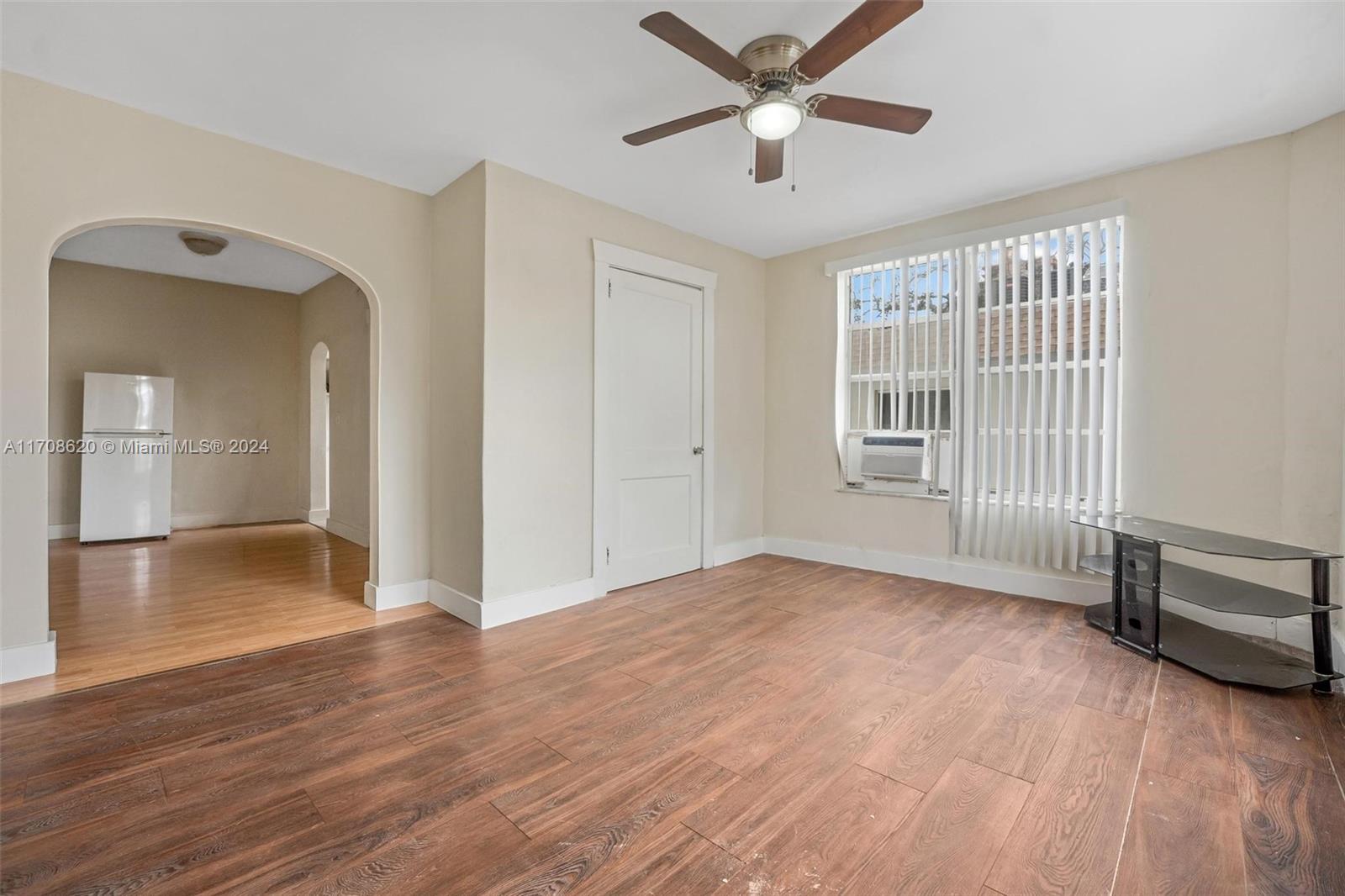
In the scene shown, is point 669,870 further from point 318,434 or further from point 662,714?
point 318,434

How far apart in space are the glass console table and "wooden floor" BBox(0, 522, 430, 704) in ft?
13.3

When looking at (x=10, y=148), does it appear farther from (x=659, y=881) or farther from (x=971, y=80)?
(x=971, y=80)

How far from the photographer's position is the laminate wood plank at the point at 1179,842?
139 centimetres

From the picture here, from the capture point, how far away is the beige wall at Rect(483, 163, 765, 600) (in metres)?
3.31

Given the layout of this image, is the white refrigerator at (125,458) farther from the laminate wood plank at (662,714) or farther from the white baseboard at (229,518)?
the laminate wood plank at (662,714)

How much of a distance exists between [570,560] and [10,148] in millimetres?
3285

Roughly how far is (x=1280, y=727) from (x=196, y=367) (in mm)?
9150

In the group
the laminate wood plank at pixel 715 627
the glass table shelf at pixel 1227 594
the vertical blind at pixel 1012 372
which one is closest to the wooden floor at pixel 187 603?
the laminate wood plank at pixel 715 627

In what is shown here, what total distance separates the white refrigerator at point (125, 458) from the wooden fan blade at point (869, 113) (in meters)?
6.94

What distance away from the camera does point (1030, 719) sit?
2221mm

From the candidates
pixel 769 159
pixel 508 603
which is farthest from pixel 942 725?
pixel 769 159

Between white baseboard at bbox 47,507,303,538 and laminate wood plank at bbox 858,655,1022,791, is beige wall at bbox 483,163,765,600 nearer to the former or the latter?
laminate wood plank at bbox 858,655,1022,791

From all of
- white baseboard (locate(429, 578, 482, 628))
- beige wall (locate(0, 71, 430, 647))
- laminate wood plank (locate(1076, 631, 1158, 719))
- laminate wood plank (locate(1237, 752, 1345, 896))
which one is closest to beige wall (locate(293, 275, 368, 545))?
beige wall (locate(0, 71, 430, 647))

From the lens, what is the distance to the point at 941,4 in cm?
204
